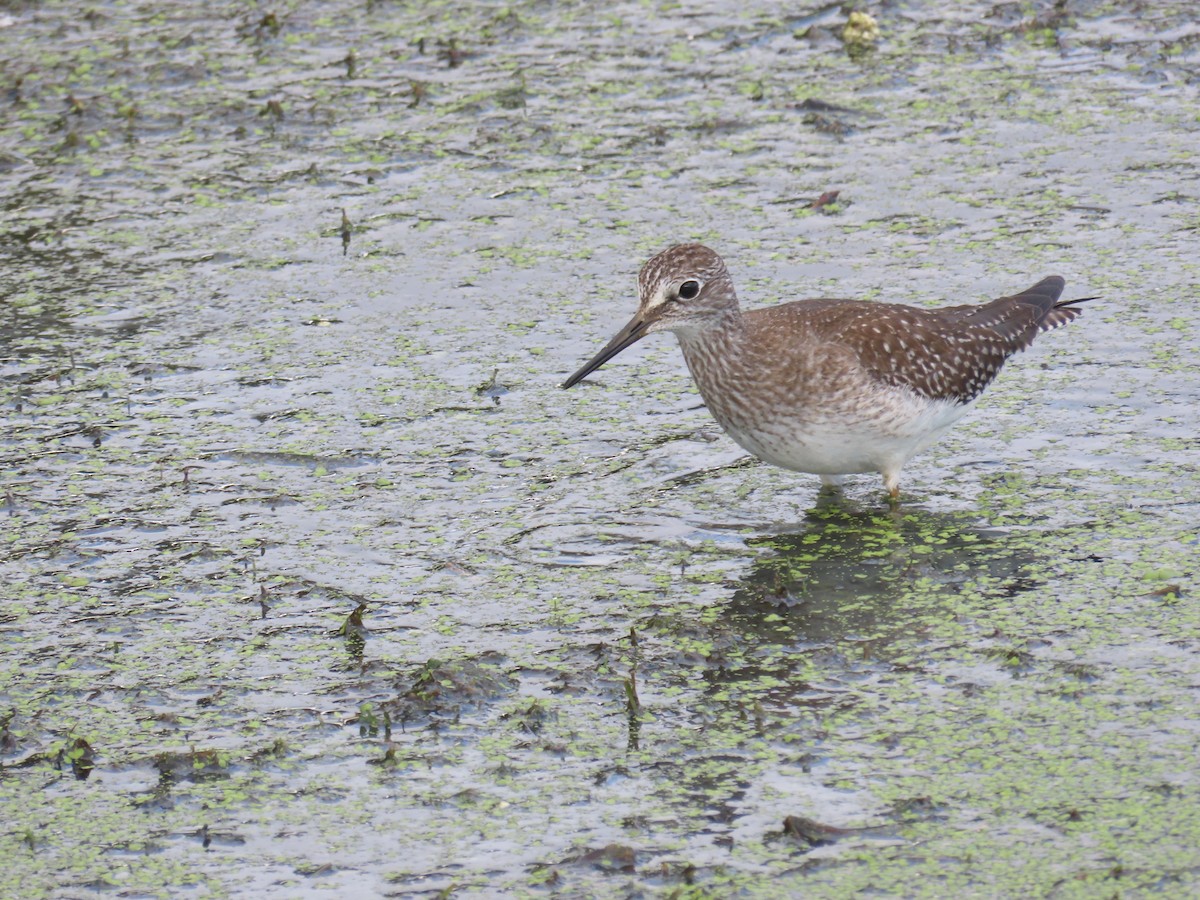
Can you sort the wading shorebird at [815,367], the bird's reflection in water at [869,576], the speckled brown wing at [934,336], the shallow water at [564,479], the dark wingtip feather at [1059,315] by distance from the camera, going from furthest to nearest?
the dark wingtip feather at [1059,315], the speckled brown wing at [934,336], the wading shorebird at [815,367], the bird's reflection in water at [869,576], the shallow water at [564,479]

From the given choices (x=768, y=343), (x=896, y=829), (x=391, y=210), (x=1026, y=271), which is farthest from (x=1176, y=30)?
(x=896, y=829)

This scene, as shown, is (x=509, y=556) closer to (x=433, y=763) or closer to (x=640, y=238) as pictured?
(x=433, y=763)

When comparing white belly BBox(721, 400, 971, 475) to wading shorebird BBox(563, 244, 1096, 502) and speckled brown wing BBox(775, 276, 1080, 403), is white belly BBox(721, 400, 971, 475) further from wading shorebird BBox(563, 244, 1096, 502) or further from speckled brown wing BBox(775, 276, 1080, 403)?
speckled brown wing BBox(775, 276, 1080, 403)

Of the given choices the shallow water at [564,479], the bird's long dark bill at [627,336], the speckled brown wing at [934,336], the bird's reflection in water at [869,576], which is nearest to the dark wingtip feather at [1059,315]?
the speckled brown wing at [934,336]

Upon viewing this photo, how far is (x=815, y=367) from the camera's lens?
7395 millimetres

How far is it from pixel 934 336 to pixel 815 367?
0.70 metres

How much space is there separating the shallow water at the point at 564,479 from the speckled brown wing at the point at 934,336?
0.40 meters

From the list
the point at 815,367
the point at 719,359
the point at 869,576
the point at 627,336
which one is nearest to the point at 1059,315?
the point at 815,367

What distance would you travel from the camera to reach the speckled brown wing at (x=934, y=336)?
7535 mm

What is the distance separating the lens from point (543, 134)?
11.8 meters

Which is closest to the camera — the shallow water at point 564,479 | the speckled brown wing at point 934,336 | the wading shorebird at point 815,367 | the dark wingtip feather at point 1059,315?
the shallow water at point 564,479

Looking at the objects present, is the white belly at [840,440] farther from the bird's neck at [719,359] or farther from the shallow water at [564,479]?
the shallow water at [564,479]

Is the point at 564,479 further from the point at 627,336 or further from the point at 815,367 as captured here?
the point at 815,367

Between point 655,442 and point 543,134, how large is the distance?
13.3 ft
